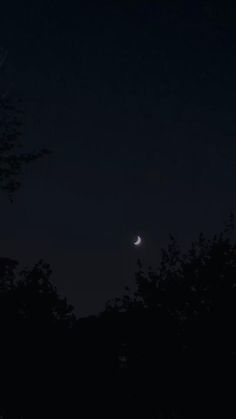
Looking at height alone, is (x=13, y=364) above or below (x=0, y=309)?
below

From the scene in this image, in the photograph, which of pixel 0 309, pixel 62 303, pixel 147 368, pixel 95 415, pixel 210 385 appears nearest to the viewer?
pixel 210 385

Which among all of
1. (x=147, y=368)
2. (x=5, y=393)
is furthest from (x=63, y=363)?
(x=147, y=368)

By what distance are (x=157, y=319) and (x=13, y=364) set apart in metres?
8.81

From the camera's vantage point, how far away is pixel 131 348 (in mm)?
28609

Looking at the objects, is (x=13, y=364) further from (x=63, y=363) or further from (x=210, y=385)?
(x=210, y=385)

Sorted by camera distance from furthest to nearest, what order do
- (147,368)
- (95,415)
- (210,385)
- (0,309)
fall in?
1. (0,309)
2. (95,415)
3. (147,368)
4. (210,385)

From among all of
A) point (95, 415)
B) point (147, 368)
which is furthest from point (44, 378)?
point (147, 368)

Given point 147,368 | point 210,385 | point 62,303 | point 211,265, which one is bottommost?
point 210,385

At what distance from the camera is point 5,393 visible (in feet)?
105

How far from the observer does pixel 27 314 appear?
33.4 meters

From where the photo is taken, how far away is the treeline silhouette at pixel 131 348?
25109 millimetres

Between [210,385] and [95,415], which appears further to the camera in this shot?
[95,415]

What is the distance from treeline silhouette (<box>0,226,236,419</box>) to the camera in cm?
2511

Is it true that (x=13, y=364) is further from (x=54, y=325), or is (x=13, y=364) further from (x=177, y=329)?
(x=177, y=329)
